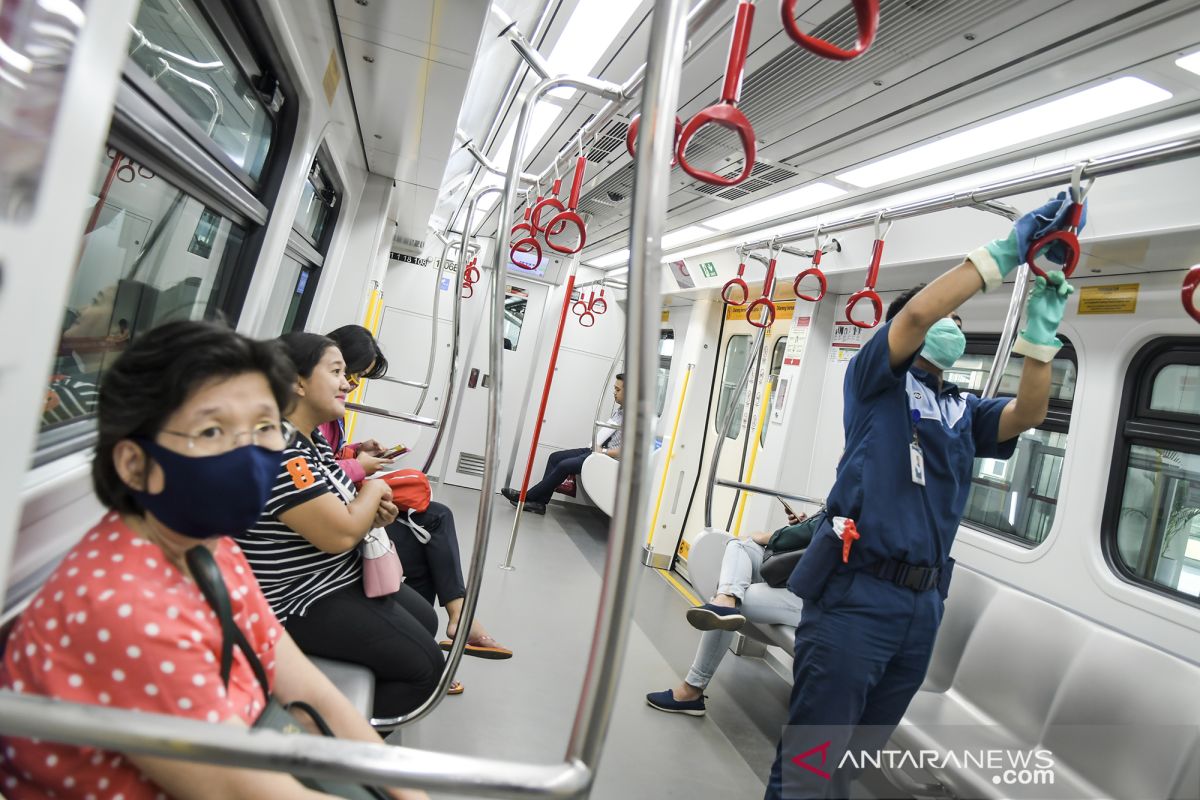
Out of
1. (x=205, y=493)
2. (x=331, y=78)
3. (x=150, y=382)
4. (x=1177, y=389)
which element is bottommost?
(x=205, y=493)

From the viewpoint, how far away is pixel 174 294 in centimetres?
246

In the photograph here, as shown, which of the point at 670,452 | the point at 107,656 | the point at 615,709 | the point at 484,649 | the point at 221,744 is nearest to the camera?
the point at 221,744

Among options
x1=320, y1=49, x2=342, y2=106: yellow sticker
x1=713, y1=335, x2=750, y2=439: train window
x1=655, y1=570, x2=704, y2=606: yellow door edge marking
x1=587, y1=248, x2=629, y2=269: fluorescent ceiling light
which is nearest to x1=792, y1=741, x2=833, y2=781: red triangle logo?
x1=320, y1=49, x2=342, y2=106: yellow sticker

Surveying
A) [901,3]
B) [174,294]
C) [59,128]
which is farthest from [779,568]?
[59,128]

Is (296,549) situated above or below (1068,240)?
below

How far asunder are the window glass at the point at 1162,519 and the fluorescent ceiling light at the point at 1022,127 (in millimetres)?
1380

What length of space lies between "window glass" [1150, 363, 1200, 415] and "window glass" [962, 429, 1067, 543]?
438mm

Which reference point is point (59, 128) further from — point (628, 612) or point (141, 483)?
point (628, 612)

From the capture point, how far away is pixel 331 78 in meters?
2.90

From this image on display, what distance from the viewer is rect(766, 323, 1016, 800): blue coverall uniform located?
2.07 meters

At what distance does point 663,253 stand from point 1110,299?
7.58 ft

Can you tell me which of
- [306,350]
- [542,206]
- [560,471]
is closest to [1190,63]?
[542,206]

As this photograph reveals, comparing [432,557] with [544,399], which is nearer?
[432,557]

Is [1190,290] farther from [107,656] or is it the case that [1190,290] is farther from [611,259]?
[611,259]
